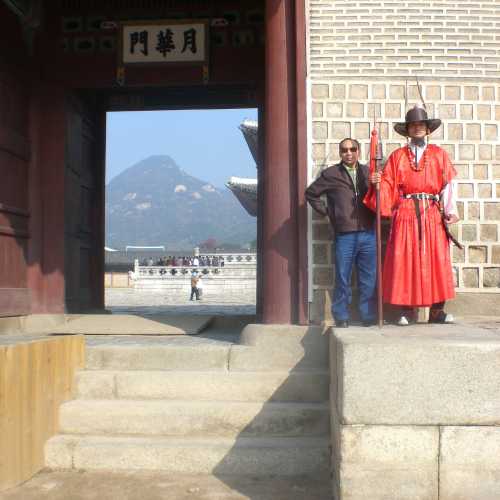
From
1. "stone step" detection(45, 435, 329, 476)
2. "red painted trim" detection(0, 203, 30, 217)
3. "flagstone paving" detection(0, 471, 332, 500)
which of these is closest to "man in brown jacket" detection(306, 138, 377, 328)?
"stone step" detection(45, 435, 329, 476)

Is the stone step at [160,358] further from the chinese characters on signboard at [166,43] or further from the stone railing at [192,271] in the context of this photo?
the stone railing at [192,271]

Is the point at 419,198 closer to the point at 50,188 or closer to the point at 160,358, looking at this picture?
the point at 160,358

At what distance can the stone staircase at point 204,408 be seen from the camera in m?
4.12

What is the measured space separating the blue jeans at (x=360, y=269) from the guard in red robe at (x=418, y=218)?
0.53 feet

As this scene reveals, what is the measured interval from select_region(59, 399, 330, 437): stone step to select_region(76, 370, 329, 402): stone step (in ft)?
0.48

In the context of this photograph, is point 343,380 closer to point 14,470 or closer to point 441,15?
point 14,470

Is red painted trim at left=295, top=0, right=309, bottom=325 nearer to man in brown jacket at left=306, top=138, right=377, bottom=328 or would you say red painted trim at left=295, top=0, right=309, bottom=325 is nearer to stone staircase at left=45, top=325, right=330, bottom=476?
man in brown jacket at left=306, top=138, right=377, bottom=328

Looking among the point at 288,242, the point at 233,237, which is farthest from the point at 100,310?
the point at 233,237

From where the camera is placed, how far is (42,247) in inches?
279

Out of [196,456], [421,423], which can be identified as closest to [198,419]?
[196,456]

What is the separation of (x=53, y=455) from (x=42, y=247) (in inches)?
130

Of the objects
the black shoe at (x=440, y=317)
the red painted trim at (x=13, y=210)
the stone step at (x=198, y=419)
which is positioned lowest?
the stone step at (x=198, y=419)

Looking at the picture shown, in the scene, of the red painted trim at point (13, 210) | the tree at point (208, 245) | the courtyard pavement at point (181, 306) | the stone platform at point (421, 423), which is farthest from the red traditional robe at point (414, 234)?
the tree at point (208, 245)

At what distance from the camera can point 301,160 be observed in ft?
18.1
